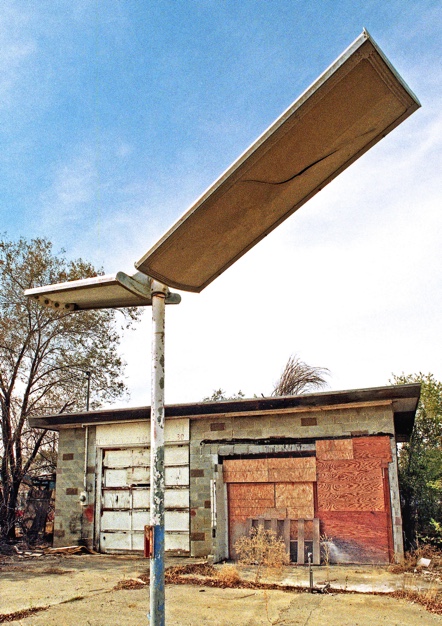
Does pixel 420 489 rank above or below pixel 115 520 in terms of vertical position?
above

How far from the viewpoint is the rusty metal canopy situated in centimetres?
312

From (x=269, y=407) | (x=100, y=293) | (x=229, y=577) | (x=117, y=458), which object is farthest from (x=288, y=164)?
(x=117, y=458)

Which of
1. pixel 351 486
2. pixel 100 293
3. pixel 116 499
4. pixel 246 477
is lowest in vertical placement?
pixel 116 499

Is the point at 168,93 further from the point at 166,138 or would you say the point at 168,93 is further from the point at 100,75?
the point at 100,75

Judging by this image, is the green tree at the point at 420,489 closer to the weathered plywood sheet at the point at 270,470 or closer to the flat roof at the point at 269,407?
the flat roof at the point at 269,407

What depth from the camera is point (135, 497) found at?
42.7 feet

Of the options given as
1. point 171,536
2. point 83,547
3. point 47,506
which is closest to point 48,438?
point 47,506

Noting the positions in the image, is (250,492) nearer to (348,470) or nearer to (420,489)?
(348,470)

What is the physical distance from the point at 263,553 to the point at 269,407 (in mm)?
3005

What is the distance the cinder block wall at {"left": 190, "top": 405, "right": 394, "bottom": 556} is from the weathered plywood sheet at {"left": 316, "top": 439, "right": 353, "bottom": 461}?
0.43ft

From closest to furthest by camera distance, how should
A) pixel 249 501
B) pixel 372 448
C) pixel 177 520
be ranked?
1. pixel 372 448
2. pixel 249 501
3. pixel 177 520

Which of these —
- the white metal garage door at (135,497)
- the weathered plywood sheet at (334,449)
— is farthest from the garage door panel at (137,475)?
the weathered plywood sheet at (334,449)

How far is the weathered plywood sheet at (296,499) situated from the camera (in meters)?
10.9

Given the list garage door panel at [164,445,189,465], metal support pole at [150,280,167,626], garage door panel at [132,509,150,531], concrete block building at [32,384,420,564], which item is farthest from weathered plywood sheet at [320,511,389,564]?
metal support pole at [150,280,167,626]
